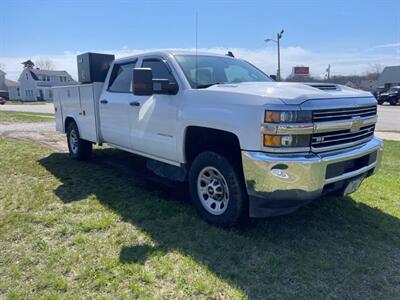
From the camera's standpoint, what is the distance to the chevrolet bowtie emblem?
3.48m

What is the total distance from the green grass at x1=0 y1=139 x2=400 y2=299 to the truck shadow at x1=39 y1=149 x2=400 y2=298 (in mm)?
10

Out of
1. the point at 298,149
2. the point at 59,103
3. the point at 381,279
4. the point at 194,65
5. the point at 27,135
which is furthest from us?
the point at 27,135

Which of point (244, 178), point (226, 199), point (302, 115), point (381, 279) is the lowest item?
A: point (381, 279)

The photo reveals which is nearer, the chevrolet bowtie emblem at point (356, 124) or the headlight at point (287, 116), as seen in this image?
the headlight at point (287, 116)

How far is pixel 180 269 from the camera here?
9.96 feet

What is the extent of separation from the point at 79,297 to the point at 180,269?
858 mm

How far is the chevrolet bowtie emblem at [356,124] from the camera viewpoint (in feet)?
11.4

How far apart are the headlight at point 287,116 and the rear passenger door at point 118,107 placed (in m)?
2.46

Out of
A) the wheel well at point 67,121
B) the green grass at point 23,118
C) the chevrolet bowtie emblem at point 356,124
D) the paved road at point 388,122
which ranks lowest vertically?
the paved road at point 388,122

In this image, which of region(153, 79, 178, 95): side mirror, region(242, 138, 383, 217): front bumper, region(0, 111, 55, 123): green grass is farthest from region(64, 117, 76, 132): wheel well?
region(0, 111, 55, 123): green grass

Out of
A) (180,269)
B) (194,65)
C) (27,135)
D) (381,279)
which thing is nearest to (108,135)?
(194,65)

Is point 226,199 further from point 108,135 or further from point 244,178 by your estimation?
point 108,135

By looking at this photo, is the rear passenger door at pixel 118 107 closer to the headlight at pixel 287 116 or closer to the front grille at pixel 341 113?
the headlight at pixel 287 116

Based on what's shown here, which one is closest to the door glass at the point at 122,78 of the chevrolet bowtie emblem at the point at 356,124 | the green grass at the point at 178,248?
the green grass at the point at 178,248
